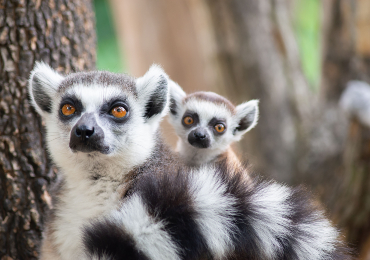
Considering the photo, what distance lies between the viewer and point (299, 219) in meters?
1.81

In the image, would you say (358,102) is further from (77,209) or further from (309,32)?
(309,32)

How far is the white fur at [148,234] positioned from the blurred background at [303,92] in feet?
7.04

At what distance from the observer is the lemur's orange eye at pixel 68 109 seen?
7.20 ft

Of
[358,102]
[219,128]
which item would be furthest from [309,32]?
[219,128]

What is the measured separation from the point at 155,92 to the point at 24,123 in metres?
0.84

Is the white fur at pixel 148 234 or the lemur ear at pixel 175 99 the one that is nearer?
the white fur at pixel 148 234

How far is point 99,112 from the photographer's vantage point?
216cm

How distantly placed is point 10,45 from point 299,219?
1.97 meters

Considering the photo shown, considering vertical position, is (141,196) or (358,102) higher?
(358,102)

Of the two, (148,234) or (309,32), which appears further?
(309,32)

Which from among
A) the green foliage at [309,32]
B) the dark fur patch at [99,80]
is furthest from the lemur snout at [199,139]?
the green foliage at [309,32]

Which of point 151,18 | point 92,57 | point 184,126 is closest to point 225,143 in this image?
point 184,126

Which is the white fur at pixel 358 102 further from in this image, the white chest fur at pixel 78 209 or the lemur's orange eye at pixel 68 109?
the lemur's orange eye at pixel 68 109

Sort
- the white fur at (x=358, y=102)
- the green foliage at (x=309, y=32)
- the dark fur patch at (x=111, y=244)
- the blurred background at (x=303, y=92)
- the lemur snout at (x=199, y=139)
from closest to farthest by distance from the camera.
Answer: the dark fur patch at (x=111, y=244) → the lemur snout at (x=199, y=139) → the white fur at (x=358, y=102) → the blurred background at (x=303, y=92) → the green foliage at (x=309, y=32)
